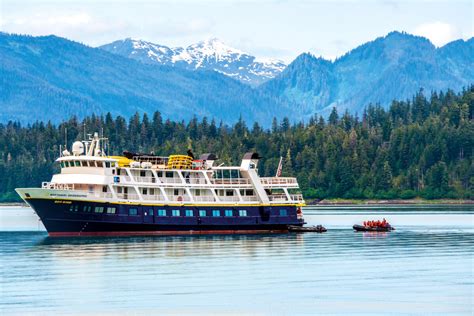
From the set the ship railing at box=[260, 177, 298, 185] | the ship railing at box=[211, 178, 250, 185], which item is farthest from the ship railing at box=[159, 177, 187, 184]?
the ship railing at box=[260, 177, 298, 185]

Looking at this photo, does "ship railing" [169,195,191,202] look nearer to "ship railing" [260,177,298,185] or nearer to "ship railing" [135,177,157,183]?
"ship railing" [135,177,157,183]

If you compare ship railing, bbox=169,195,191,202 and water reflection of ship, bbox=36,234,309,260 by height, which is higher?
ship railing, bbox=169,195,191,202

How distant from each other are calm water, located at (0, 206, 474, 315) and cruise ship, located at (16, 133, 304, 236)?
8.96 ft

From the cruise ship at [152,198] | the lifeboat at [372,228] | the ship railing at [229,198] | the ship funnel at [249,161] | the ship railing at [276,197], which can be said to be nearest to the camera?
the cruise ship at [152,198]

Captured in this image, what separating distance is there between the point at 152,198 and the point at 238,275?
110 ft

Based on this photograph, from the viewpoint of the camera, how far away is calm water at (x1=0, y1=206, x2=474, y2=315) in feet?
196

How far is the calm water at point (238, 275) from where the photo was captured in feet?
196

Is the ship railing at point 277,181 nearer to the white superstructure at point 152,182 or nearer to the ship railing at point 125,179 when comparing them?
the white superstructure at point 152,182

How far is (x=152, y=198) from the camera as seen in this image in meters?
105

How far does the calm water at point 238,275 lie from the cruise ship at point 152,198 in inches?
107

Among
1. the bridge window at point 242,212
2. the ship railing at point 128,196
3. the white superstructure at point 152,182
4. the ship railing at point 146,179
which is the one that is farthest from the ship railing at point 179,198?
the bridge window at point 242,212

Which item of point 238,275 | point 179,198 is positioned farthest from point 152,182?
point 238,275

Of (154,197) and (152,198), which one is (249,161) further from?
(152,198)

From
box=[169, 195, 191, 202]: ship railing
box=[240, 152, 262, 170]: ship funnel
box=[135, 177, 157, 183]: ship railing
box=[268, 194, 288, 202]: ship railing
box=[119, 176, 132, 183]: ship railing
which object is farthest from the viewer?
box=[268, 194, 288, 202]: ship railing
